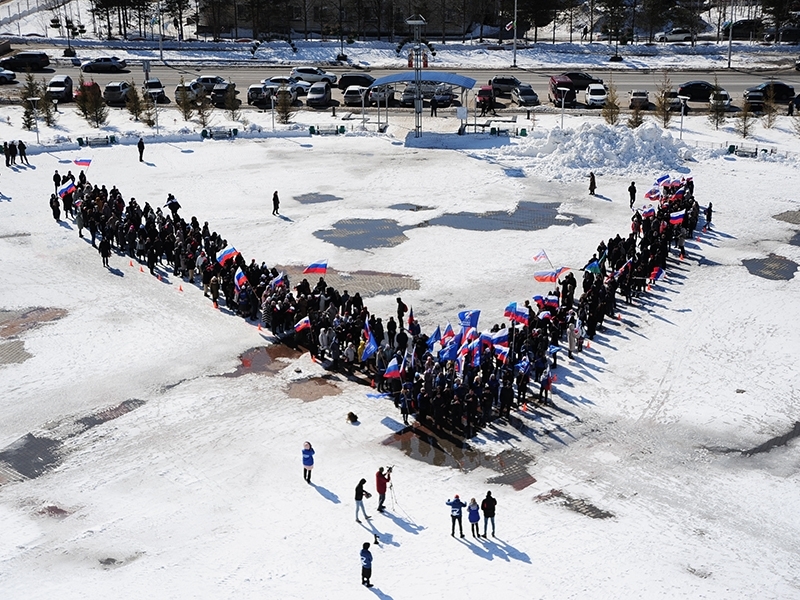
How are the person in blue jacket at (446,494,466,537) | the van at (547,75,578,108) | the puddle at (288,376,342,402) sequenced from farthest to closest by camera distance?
1. the van at (547,75,578,108)
2. the puddle at (288,376,342,402)
3. the person in blue jacket at (446,494,466,537)

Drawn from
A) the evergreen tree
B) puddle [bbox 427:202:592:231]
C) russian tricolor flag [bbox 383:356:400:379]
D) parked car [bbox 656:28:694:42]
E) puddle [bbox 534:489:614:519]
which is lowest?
puddle [bbox 534:489:614:519]

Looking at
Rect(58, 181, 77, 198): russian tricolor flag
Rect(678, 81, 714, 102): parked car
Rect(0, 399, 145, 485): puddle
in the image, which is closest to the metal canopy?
Rect(678, 81, 714, 102): parked car

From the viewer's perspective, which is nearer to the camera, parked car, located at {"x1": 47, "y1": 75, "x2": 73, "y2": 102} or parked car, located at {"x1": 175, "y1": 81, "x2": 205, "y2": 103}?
parked car, located at {"x1": 175, "y1": 81, "x2": 205, "y2": 103}

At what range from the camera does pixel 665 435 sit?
20.2m

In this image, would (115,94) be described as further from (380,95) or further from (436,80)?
(436,80)

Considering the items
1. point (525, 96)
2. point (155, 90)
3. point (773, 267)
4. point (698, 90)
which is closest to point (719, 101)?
point (698, 90)

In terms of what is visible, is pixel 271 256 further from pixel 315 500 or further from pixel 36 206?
pixel 315 500

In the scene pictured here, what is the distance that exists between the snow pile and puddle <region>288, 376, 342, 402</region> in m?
19.7

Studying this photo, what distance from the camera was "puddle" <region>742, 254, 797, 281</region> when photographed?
94.5 feet

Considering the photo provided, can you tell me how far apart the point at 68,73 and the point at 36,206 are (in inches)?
1150

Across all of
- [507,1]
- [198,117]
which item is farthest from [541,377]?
[507,1]

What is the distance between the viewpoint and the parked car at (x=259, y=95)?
174 feet

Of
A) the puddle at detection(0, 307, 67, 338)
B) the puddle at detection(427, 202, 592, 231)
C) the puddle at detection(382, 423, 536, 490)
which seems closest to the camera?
the puddle at detection(382, 423, 536, 490)

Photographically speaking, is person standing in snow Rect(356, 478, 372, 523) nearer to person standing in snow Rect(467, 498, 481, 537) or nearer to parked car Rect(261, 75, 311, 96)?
person standing in snow Rect(467, 498, 481, 537)
